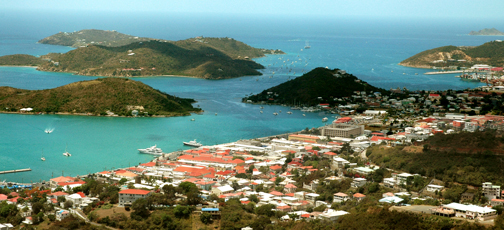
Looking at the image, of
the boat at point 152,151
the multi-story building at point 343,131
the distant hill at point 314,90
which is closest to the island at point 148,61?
the distant hill at point 314,90

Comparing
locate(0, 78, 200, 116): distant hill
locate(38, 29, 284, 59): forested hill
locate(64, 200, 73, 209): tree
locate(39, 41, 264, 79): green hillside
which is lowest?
locate(64, 200, 73, 209): tree

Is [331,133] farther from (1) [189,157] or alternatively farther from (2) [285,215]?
(2) [285,215]

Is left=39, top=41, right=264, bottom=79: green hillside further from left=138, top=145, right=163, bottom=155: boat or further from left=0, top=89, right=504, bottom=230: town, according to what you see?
left=0, top=89, right=504, bottom=230: town

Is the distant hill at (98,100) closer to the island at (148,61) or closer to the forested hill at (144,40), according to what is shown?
the island at (148,61)

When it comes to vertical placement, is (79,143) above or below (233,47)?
below

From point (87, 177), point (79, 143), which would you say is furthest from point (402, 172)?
point (79, 143)

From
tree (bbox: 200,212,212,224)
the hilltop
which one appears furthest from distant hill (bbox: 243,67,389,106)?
tree (bbox: 200,212,212,224)
